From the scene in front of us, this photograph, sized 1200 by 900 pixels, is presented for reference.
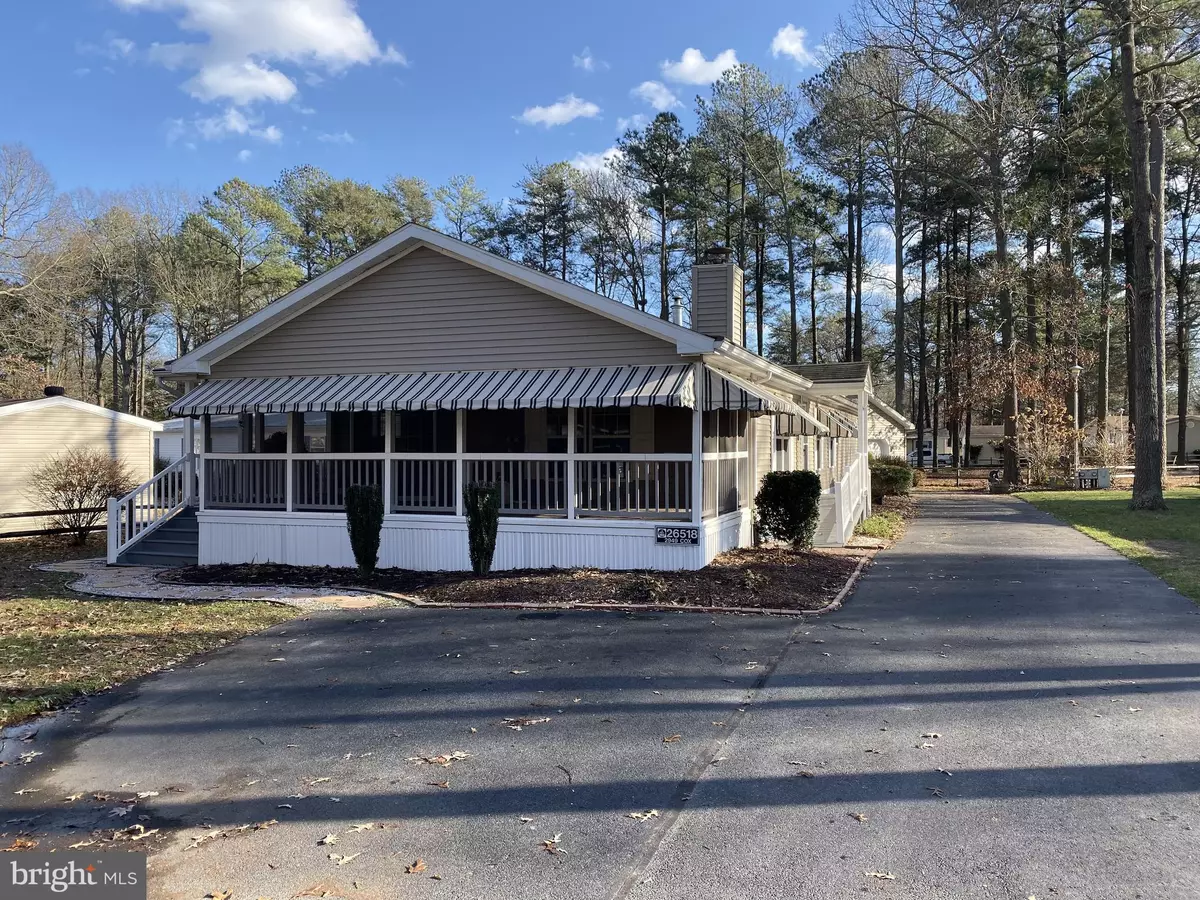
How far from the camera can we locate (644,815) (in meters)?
3.61

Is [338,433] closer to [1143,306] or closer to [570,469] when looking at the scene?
[570,469]

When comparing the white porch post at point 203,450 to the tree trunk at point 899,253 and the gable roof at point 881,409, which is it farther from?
the tree trunk at point 899,253

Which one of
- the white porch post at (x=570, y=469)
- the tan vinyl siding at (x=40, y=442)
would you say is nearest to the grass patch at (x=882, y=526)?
the white porch post at (x=570, y=469)

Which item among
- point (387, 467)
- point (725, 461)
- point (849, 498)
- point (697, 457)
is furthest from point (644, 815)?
point (849, 498)

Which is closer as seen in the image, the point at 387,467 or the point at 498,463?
the point at 387,467

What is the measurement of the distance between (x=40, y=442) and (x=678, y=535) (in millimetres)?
15547

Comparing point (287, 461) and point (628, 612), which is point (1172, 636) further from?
point (287, 461)

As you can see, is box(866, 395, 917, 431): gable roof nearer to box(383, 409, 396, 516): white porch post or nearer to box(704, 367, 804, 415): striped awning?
box(704, 367, 804, 415): striped awning

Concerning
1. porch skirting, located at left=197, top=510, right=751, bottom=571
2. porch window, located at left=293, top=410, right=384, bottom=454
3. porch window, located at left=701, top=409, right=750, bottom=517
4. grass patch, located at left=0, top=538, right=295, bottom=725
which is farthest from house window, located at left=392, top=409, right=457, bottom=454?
grass patch, located at left=0, top=538, right=295, bottom=725

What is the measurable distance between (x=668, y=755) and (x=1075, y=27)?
32.5 m

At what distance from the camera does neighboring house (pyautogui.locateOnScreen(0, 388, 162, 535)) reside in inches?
677

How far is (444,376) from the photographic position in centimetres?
1098

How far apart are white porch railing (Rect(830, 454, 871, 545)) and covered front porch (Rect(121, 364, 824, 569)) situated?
1.51 meters

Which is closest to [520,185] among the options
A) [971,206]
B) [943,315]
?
[971,206]
